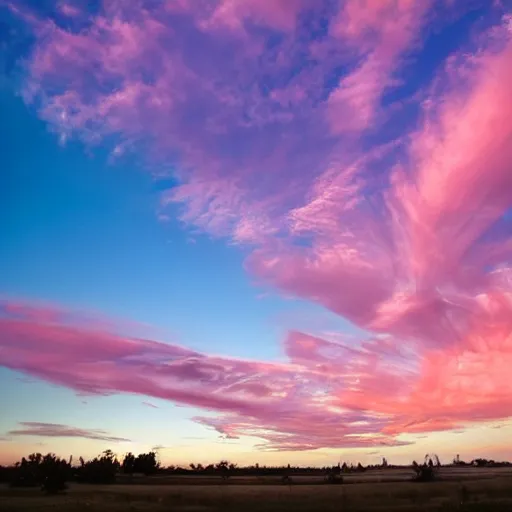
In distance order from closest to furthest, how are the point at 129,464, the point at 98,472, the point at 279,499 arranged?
the point at 279,499 → the point at 98,472 → the point at 129,464

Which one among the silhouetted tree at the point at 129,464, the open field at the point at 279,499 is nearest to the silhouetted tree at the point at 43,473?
the open field at the point at 279,499

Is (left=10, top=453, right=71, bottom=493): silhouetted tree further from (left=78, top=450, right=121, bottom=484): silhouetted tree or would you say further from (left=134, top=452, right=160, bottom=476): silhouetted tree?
(left=134, top=452, right=160, bottom=476): silhouetted tree

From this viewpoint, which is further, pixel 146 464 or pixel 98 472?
pixel 146 464

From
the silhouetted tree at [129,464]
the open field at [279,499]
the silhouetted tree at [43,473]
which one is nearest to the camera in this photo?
the open field at [279,499]

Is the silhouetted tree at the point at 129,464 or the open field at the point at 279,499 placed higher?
the silhouetted tree at the point at 129,464

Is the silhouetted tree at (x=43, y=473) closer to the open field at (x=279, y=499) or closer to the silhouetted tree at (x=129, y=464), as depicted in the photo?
the open field at (x=279, y=499)

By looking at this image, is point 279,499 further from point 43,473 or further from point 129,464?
point 129,464

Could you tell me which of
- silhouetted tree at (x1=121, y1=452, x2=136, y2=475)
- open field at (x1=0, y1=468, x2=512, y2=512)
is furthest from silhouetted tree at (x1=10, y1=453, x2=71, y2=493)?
silhouetted tree at (x1=121, y1=452, x2=136, y2=475)

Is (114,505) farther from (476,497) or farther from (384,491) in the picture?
(476,497)

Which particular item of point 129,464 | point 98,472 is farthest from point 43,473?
point 129,464

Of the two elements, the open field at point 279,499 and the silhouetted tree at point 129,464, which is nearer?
the open field at point 279,499

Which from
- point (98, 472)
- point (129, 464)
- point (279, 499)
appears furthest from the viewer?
point (129, 464)

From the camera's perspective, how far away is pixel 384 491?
56000 mm

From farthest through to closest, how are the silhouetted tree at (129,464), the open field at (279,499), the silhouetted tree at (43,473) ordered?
the silhouetted tree at (129,464), the silhouetted tree at (43,473), the open field at (279,499)
